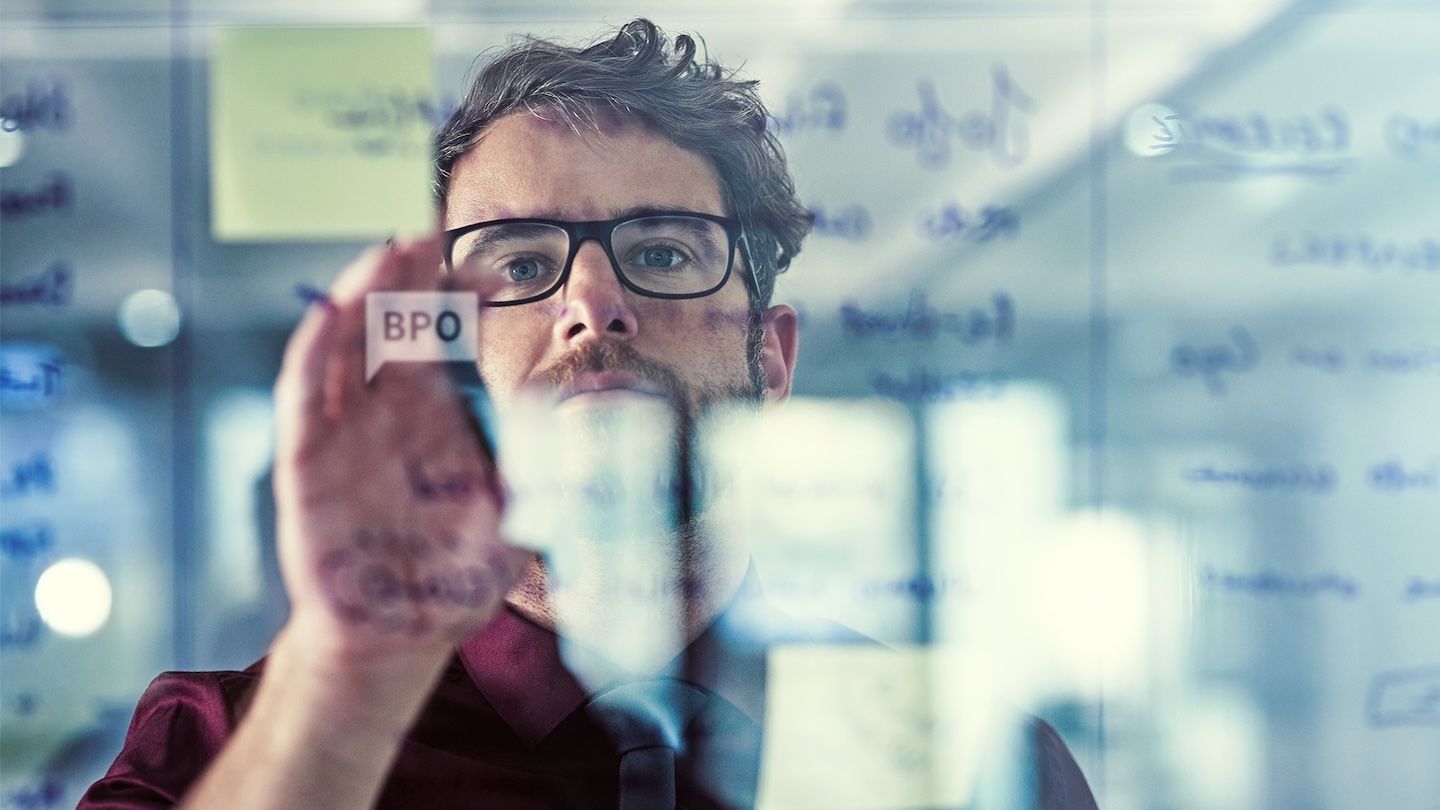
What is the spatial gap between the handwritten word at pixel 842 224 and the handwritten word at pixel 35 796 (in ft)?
1.86

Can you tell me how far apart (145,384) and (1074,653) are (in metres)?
0.59

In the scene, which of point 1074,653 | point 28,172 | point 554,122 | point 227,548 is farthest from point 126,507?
point 1074,653

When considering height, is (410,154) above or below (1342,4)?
below

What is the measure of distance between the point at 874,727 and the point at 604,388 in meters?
0.26

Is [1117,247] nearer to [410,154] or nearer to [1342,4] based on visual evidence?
[1342,4]

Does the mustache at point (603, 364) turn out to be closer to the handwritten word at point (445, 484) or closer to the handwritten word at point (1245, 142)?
the handwritten word at point (445, 484)

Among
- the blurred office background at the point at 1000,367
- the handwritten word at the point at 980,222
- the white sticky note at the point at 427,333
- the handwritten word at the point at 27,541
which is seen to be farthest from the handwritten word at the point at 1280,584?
the handwritten word at the point at 27,541

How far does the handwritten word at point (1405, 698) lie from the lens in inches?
28.3

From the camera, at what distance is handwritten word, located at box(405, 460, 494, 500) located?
0.65m

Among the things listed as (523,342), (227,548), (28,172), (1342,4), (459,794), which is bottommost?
(459,794)

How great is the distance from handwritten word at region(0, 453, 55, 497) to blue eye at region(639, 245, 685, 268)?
0.39 m

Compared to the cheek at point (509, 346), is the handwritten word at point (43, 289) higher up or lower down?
higher up

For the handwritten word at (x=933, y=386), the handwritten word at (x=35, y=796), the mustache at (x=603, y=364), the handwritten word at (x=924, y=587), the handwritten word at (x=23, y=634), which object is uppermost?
the mustache at (x=603, y=364)

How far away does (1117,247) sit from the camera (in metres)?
0.71
